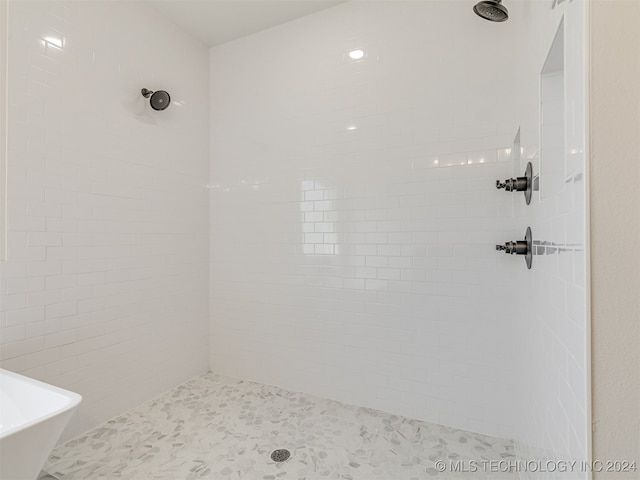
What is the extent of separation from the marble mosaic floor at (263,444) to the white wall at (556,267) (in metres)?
0.54

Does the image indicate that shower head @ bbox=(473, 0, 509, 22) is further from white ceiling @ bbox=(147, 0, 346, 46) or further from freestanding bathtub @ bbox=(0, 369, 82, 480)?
freestanding bathtub @ bbox=(0, 369, 82, 480)

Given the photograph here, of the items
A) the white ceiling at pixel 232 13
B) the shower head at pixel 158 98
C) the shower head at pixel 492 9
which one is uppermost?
the white ceiling at pixel 232 13

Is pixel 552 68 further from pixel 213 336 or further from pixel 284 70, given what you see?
pixel 213 336

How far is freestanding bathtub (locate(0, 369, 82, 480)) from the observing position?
106 centimetres

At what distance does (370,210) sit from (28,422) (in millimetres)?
2055

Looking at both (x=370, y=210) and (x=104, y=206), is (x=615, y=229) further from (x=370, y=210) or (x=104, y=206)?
(x=104, y=206)

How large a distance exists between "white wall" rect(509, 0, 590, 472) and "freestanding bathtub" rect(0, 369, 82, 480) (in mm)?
1506

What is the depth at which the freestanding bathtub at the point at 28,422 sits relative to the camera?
1.06 m

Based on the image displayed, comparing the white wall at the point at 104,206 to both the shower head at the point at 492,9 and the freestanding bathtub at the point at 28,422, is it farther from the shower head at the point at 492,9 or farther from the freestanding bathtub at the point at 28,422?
the shower head at the point at 492,9

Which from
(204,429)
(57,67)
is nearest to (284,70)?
(57,67)

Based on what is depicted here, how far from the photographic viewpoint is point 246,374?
2.98 m

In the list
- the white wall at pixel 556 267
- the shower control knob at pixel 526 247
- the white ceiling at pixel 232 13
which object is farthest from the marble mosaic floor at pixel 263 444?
the white ceiling at pixel 232 13

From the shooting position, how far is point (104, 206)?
2318 mm

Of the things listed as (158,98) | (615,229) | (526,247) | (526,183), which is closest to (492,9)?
(526,183)
